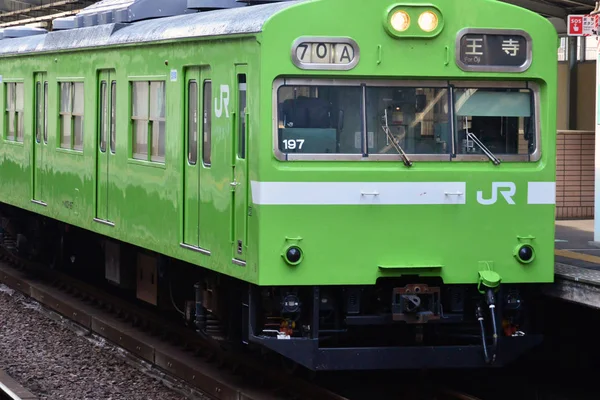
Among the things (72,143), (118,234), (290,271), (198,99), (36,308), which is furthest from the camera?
(36,308)

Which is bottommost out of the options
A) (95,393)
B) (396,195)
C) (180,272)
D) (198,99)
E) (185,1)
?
Result: (95,393)

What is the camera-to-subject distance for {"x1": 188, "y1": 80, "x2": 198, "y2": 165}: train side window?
9.73m

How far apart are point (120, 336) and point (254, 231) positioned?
384 cm

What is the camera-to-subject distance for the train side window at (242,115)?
28.9 ft

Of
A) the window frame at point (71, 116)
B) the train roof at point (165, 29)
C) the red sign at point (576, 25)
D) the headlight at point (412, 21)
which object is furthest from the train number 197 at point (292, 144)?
the window frame at point (71, 116)

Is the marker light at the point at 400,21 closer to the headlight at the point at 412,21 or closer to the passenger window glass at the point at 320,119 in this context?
the headlight at the point at 412,21

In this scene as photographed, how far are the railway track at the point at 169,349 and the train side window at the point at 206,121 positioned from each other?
65.1 inches

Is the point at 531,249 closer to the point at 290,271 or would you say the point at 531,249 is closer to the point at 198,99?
the point at 290,271

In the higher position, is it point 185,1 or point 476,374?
point 185,1

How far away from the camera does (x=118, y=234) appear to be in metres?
11.4

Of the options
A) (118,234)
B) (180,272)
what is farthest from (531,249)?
(118,234)

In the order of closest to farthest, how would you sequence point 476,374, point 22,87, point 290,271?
point 290,271
point 476,374
point 22,87

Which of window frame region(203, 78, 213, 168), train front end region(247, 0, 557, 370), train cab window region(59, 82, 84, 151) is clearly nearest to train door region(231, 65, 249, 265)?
train front end region(247, 0, 557, 370)

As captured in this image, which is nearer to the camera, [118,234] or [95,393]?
[95,393]
